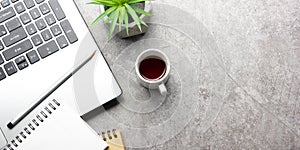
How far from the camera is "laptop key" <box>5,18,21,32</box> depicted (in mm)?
734

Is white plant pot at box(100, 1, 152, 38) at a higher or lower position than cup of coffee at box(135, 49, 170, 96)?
higher

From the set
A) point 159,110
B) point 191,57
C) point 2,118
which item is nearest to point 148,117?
point 159,110

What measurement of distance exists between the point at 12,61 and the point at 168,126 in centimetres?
32

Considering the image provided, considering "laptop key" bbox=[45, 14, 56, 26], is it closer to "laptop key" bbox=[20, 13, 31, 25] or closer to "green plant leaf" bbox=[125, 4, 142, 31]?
"laptop key" bbox=[20, 13, 31, 25]

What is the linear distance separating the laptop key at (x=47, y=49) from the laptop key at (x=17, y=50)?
0.07 feet

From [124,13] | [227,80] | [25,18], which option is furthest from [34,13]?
[227,80]

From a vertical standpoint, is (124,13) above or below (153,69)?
above

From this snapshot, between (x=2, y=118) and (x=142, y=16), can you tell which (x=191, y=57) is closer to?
(x=142, y=16)

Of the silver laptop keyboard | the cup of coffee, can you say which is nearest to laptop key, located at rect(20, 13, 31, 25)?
the silver laptop keyboard

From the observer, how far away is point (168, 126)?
766 millimetres

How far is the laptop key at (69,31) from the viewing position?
2.42ft

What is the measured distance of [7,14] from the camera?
74 centimetres

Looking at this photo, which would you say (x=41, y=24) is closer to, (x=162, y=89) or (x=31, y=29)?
(x=31, y=29)

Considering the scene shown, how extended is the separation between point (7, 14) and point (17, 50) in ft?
0.24
